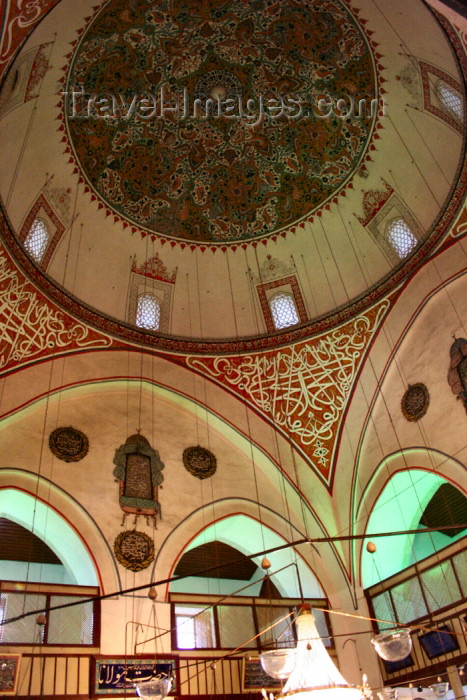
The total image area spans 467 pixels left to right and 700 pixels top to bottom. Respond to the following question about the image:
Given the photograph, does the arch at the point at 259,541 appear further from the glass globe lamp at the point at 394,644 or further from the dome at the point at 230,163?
the glass globe lamp at the point at 394,644

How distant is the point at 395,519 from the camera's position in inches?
323

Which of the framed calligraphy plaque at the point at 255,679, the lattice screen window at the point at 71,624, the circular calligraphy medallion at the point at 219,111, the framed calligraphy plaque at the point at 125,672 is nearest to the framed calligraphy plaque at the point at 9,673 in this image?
the lattice screen window at the point at 71,624

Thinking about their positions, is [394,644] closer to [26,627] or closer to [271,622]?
[271,622]

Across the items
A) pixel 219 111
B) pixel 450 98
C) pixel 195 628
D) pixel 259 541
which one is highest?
pixel 219 111

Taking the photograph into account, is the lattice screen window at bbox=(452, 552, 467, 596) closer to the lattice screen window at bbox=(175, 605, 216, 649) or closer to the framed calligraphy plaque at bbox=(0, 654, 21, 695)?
the lattice screen window at bbox=(175, 605, 216, 649)

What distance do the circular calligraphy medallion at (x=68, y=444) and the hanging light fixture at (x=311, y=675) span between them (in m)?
3.56

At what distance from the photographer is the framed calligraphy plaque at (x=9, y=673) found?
6031mm

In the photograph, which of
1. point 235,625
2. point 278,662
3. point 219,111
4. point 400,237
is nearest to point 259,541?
point 235,625

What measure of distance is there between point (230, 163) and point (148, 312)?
2369 millimetres

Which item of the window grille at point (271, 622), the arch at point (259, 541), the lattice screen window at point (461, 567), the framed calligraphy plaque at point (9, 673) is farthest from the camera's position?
the arch at point (259, 541)

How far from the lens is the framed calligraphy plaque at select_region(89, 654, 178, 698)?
21.0ft

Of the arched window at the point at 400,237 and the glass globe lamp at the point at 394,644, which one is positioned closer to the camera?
the glass globe lamp at the point at 394,644

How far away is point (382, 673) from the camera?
7430mm

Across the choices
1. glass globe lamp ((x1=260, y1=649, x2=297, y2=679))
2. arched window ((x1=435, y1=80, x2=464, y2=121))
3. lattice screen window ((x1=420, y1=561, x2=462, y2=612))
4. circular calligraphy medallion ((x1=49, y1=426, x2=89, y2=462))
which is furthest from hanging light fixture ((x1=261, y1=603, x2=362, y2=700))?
arched window ((x1=435, y1=80, x2=464, y2=121))
